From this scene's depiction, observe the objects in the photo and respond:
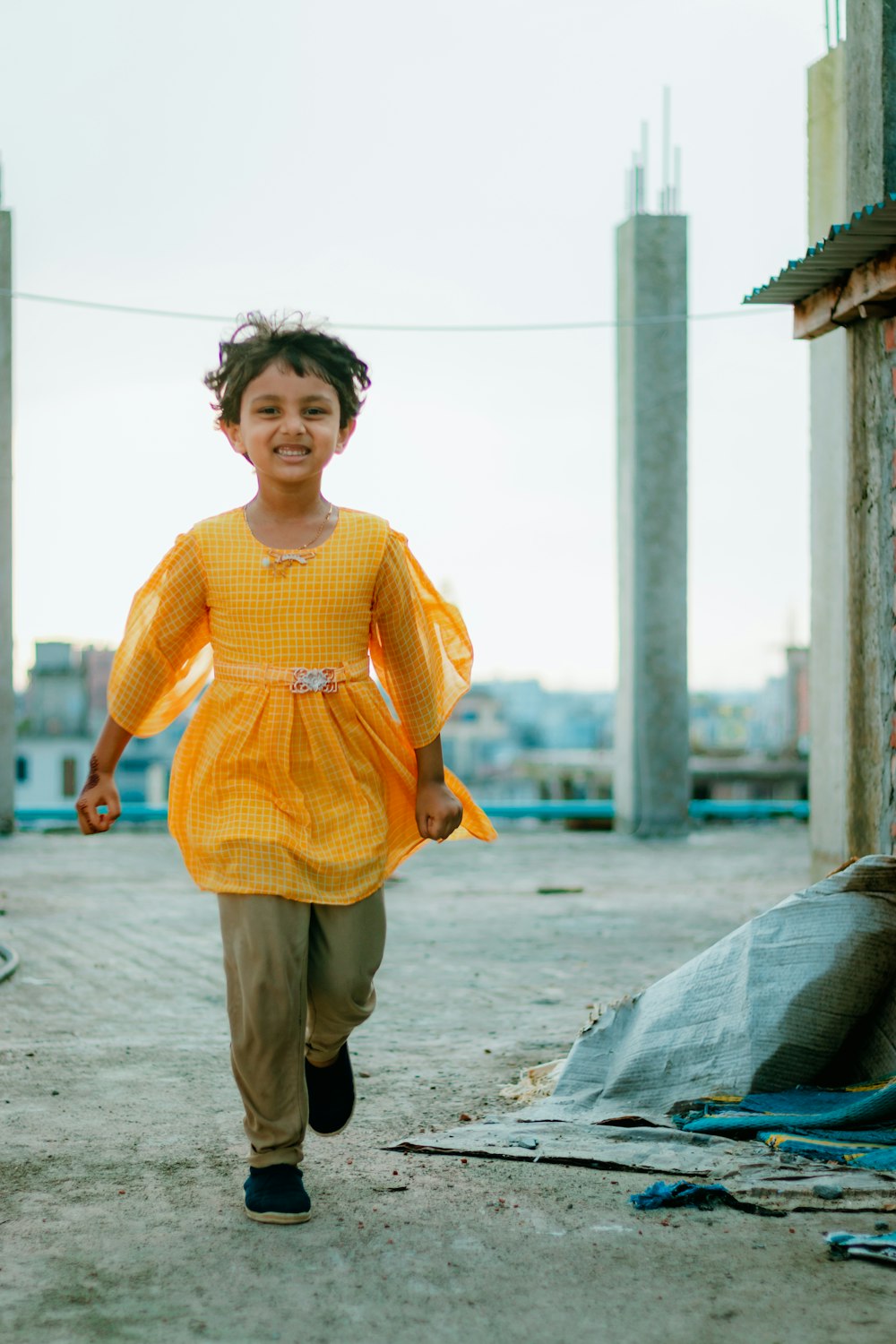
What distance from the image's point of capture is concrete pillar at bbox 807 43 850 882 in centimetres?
963

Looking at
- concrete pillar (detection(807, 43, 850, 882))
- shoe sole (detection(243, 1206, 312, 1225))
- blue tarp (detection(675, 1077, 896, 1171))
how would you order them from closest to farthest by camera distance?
1. shoe sole (detection(243, 1206, 312, 1225))
2. blue tarp (detection(675, 1077, 896, 1171))
3. concrete pillar (detection(807, 43, 850, 882))

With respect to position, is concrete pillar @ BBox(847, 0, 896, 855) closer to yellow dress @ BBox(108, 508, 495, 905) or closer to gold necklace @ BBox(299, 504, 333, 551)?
yellow dress @ BBox(108, 508, 495, 905)

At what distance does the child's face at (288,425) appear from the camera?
11.2 ft

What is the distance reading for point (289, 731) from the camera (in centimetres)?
331

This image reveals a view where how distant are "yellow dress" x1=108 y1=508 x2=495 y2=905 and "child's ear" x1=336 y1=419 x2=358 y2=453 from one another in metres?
0.18

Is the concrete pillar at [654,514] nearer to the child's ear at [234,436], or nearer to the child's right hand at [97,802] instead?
the child's ear at [234,436]

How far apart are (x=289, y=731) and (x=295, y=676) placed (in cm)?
13

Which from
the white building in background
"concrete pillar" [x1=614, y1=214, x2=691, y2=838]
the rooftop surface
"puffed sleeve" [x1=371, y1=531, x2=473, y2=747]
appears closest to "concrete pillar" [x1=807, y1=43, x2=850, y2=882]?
the rooftop surface

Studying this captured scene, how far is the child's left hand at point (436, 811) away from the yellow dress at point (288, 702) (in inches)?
2.0

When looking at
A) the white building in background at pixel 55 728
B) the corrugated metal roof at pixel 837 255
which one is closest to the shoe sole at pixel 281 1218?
the corrugated metal roof at pixel 837 255

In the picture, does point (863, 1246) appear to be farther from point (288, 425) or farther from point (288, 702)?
point (288, 425)

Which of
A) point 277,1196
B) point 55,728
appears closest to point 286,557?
point 277,1196

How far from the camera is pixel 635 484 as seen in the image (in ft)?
46.5

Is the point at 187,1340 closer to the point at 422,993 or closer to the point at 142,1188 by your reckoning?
the point at 142,1188
